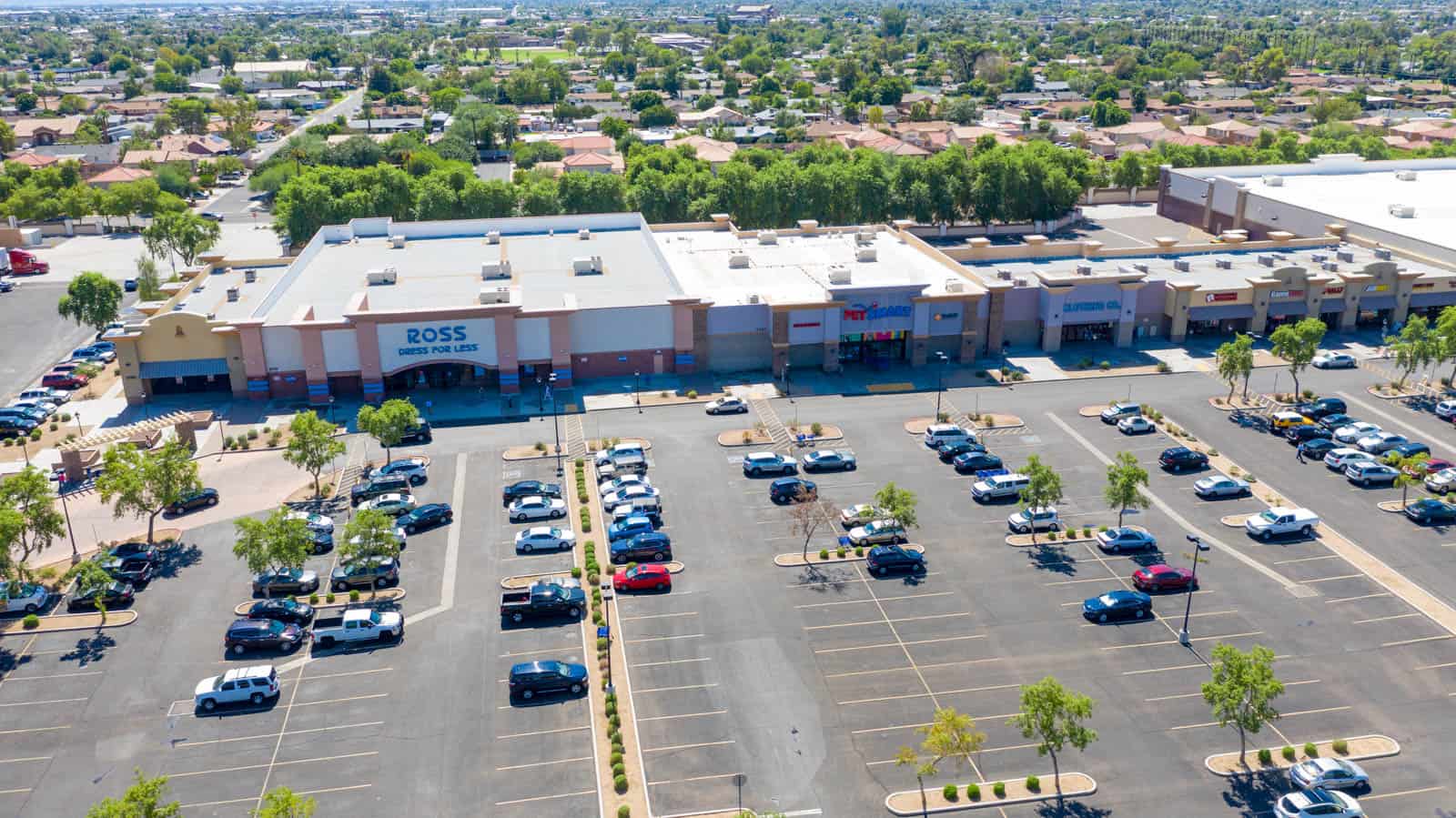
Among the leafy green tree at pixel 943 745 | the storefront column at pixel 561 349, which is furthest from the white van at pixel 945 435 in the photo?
the leafy green tree at pixel 943 745

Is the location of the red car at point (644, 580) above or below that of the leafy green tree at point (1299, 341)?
below

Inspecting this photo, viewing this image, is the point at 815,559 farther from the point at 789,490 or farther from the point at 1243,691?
the point at 1243,691

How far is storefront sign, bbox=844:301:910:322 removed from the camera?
88.0 m

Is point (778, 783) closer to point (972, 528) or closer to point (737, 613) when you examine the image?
point (737, 613)

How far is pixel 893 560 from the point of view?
59.0 meters

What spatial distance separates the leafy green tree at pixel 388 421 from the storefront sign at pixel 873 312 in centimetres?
3501

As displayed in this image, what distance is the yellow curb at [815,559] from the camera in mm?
60031

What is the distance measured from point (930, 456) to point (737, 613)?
23.2 meters

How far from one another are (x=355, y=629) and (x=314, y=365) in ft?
112

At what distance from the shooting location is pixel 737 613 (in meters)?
55.2

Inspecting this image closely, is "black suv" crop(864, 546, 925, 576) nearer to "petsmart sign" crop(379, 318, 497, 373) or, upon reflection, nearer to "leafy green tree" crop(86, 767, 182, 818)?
"leafy green tree" crop(86, 767, 182, 818)

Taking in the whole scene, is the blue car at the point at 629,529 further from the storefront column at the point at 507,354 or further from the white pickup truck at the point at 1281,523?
the white pickup truck at the point at 1281,523

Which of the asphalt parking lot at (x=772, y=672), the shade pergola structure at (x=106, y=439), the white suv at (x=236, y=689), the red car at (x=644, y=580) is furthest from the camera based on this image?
the shade pergola structure at (x=106, y=439)

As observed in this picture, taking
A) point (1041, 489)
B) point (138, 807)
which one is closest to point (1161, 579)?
point (1041, 489)
